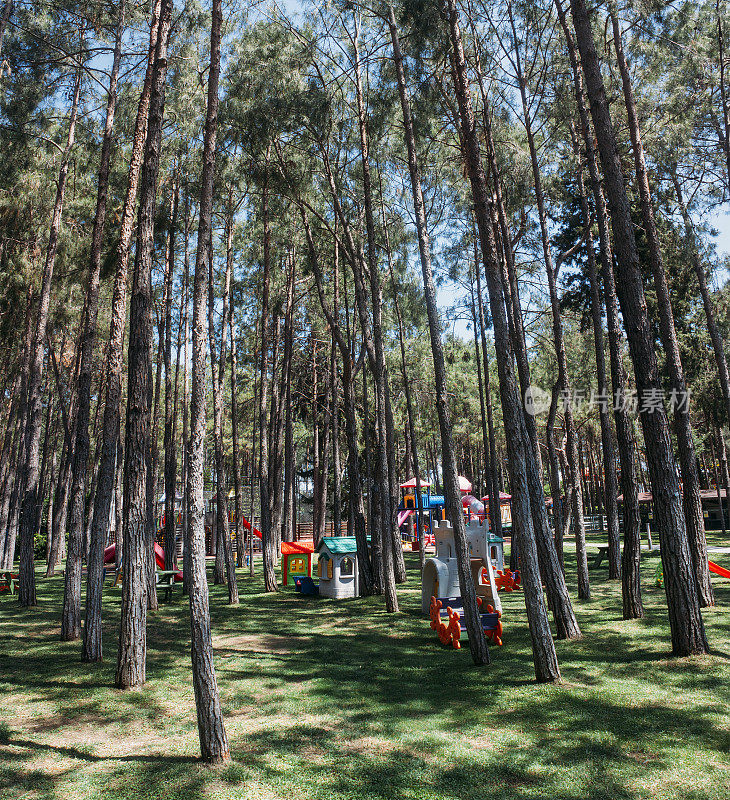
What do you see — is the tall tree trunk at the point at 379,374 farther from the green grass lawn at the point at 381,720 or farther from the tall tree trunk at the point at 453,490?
the tall tree trunk at the point at 453,490

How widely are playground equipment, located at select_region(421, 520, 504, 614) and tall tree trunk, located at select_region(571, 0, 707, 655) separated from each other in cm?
280

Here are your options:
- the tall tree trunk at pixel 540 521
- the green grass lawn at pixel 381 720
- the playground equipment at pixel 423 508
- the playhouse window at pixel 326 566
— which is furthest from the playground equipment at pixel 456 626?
the playground equipment at pixel 423 508

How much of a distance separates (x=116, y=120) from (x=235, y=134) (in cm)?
266

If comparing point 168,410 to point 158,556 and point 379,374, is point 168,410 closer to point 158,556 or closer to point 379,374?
point 158,556

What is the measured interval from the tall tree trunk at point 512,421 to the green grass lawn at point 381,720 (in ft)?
1.82

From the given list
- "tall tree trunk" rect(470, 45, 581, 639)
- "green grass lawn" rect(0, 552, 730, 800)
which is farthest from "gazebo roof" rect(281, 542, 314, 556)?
"tall tree trunk" rect(470, 45, 581, 639)

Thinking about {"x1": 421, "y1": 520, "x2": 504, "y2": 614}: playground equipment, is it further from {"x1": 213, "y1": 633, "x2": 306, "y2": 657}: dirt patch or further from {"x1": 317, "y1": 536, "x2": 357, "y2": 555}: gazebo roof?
{"x1": 317, "y1": 536, "x2": 357, "y2": 555}: gazebo roof

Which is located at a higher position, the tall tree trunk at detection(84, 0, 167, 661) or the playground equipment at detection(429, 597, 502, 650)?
the tall tree trunk at detection(84, 0, 167, 661)

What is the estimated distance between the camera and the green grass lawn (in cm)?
434

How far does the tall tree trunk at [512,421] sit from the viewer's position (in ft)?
21.3

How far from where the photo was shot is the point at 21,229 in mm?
16953

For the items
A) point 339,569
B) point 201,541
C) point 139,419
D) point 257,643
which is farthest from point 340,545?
point 201,541

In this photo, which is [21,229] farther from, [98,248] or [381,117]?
[381,117]

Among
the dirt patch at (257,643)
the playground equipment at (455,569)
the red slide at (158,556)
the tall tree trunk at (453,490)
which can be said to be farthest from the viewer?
the red slide at (158,556)
